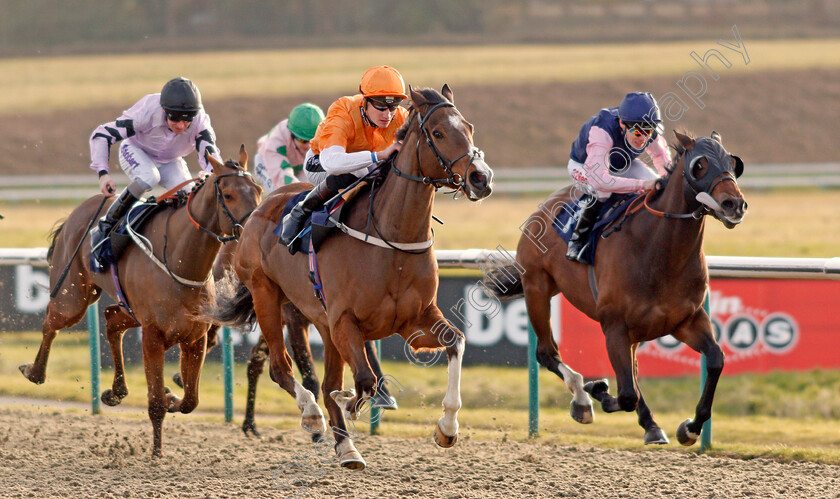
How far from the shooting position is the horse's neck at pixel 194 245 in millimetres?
5797

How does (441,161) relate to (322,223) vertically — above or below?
above

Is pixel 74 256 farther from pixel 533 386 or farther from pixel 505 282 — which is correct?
pixel 533 386

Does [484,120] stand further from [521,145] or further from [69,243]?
[69,243]

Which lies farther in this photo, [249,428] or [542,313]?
[249,428]

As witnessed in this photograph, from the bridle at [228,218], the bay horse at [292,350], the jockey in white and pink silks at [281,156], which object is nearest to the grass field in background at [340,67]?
the jockey in white and pink silks at [281,156]

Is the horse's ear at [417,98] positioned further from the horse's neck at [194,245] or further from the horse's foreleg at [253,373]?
the horse's foreleg at [253,373]

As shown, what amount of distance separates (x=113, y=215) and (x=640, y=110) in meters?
3.30

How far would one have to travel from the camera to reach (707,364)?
489 cm

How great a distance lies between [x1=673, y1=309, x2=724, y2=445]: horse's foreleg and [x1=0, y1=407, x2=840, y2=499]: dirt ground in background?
31 cm

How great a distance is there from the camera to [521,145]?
26.3m

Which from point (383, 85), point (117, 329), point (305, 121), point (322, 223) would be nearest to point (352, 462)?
point (322, 223)

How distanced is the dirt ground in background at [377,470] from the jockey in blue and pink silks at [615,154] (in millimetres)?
1252

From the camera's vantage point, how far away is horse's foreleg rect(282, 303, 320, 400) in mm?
5969

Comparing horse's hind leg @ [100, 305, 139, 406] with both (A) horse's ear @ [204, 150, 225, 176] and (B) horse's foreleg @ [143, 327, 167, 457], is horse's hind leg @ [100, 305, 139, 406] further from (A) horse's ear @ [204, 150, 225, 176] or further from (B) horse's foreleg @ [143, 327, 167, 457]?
(A) horse's ear @ [204, 150, 225, 176]
